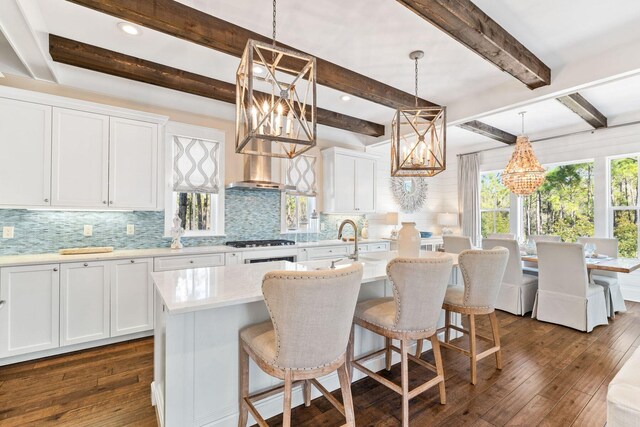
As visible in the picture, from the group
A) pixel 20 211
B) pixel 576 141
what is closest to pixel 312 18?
pixel 20 211

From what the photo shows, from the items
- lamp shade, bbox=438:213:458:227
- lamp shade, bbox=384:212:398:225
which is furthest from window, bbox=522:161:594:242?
lamp shade, bbox=384:212:398:225

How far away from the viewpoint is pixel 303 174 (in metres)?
4.95

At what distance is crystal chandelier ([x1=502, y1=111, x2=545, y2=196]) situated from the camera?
13.5 ft

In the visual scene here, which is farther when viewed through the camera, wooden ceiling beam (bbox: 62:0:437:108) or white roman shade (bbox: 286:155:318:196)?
white roman shade (bbox: 286:155:318:196)

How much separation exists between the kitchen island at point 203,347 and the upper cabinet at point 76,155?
1.72m

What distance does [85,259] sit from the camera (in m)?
2.87

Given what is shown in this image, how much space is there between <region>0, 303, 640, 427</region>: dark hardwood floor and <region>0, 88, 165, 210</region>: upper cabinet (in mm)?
1540

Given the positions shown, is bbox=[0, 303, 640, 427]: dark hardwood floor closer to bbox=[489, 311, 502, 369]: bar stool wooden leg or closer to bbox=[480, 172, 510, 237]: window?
bbox=[489, 311, 502, 369]: bar stool wooden leg

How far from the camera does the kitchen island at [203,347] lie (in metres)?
1.57

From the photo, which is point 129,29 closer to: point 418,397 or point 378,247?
point 418,397

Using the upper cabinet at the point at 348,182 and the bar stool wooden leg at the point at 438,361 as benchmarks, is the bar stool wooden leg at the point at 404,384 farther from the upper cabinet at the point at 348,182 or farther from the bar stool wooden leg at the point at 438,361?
the upper cabinet at the point at 348,182

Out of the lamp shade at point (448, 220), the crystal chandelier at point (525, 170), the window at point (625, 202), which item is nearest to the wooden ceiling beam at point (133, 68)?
the crystal chandelier at point (525, 170)

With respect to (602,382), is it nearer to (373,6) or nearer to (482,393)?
(482,393)

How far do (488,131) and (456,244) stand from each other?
236cm
